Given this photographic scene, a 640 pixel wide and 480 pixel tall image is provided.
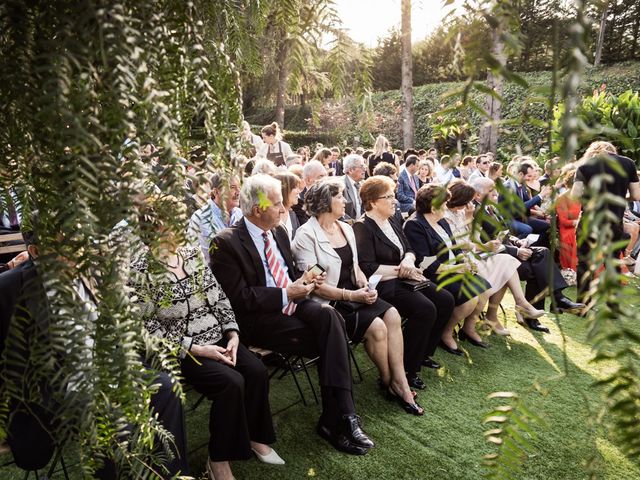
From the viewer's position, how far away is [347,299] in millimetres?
3791

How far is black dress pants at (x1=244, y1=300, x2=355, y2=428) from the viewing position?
3.20m

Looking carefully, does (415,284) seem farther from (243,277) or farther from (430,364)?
(243,277)

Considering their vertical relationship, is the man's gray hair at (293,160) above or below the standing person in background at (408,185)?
above

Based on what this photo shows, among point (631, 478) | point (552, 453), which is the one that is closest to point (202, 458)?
point (552, 453)

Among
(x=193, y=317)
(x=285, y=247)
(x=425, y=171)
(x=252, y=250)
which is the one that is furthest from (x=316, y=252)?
(x=425, y=171)

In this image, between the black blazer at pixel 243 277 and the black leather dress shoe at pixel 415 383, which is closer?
the black blazer at pixel 243 277

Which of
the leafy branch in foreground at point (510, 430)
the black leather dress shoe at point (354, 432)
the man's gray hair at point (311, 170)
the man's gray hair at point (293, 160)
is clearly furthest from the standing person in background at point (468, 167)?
the leafy branch in foreground at point (510, 430)

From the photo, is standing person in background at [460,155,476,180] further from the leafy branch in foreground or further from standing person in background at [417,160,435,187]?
the leafy branch in foreground

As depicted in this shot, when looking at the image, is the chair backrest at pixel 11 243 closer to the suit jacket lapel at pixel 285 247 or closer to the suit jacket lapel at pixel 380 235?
the suit jacket lapel at pixel 285 247

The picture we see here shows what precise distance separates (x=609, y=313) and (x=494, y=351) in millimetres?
4780

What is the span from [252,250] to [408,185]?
603 centimetres

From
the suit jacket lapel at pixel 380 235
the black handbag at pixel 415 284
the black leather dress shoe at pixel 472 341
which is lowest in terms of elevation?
the black leather dress shoe at pixel 472 341

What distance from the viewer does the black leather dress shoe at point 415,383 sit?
404 centimetres

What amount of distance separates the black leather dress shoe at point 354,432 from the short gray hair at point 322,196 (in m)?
1.65
